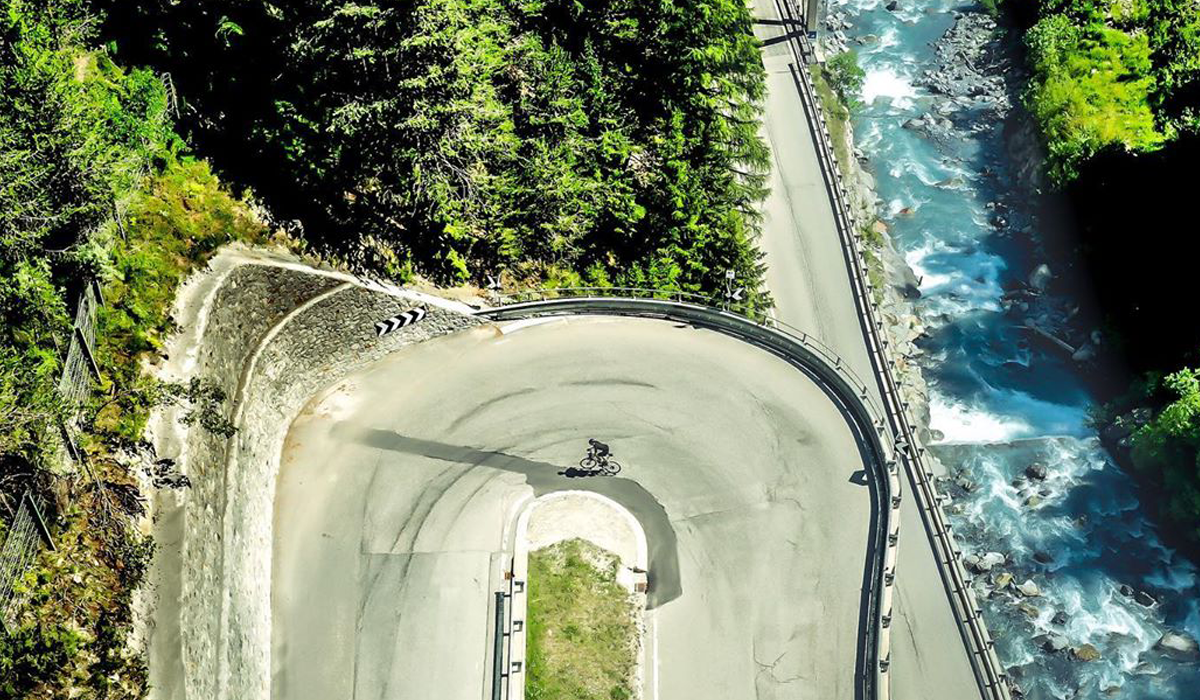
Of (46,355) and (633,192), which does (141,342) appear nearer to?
(46,355)

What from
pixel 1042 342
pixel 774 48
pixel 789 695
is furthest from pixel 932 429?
pixel 774 48

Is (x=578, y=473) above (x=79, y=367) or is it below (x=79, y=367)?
A: above

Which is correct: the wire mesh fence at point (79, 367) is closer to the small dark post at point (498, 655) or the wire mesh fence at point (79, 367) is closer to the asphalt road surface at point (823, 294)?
the small dark post at point (498, 655)

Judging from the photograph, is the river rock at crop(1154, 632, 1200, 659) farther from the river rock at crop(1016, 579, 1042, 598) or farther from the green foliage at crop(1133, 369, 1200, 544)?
the green foliage at crop(1133, 369, 1200, 544)

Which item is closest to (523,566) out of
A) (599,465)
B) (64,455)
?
(599,465)

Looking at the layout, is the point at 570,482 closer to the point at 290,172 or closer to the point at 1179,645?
the point at 290,172

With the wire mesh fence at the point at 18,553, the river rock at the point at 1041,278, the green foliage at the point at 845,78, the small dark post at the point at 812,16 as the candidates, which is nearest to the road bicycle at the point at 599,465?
the wire mesh fence at the point at 18,553
